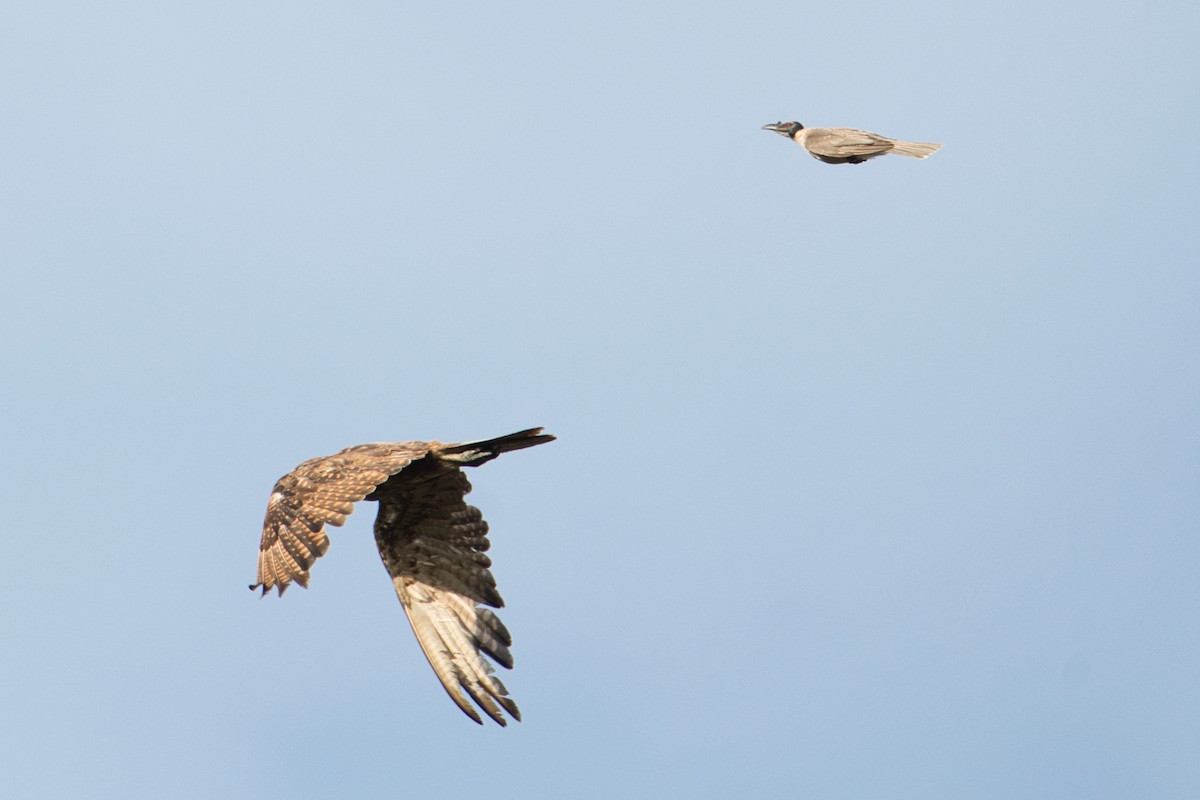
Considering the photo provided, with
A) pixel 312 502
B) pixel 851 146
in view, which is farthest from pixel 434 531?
pixel 851 146

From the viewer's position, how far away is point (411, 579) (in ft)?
82.2

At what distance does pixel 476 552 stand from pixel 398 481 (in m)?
1.35

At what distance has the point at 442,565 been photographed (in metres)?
25.0

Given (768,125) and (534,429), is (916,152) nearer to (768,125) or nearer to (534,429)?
(768,125)

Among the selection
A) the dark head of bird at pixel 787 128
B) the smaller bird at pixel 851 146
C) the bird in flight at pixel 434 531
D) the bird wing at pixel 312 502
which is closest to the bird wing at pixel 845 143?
the smaller bird at pixel 851 146

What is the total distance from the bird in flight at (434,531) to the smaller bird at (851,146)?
26.9 feet

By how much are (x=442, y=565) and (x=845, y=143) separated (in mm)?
9144

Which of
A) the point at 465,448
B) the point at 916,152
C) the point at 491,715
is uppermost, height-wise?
the point at 916,152

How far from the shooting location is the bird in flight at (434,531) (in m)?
22.7

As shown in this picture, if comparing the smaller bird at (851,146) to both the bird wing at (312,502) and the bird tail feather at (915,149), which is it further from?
the bird wing at (312,502)

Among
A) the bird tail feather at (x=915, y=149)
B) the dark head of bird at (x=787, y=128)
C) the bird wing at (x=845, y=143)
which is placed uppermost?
the dark head of bird at (x=787, y=128)

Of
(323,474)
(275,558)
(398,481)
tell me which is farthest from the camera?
(398,481)

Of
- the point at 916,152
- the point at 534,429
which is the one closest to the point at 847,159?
the point at 916,152

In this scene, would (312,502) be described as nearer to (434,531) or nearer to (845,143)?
(434,531)
